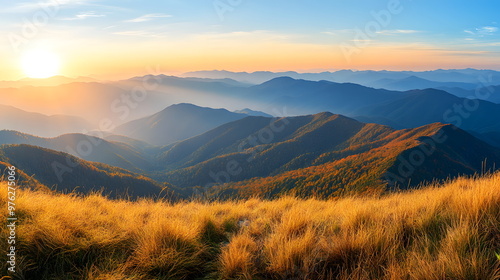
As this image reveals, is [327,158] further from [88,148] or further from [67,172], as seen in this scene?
[88,148]

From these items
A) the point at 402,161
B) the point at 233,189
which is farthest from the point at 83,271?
the point at 233,189

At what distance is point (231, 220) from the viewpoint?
6.39m

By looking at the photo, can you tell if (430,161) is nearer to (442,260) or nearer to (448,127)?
(448,127)

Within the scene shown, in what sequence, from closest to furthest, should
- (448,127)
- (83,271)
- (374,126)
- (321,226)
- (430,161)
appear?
(83,271) < (321,226) < (430,161) < (448,127) < (374,126)

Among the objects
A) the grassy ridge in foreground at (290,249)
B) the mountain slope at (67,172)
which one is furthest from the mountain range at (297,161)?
the grassy ridge in foreground at (290,249)

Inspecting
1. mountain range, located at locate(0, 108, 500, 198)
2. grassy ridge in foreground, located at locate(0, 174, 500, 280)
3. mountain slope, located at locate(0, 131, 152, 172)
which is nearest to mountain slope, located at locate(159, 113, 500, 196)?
mountain range, located at locate(0, 108, 500, 198)

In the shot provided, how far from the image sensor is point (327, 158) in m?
110

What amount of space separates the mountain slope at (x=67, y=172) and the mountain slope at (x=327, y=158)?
35.2 m

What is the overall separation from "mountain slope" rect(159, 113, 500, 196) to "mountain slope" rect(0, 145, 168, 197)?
1384 inches

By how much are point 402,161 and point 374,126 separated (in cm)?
8620

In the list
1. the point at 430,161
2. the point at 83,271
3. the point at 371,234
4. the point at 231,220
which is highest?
the point at 371,234

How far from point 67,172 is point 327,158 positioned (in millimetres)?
98071

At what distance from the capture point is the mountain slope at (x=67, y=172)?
79.3m

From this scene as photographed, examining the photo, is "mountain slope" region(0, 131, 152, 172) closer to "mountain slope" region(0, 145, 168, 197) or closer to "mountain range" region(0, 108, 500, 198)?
"mountain range" region(0, 108, 500, 198)
